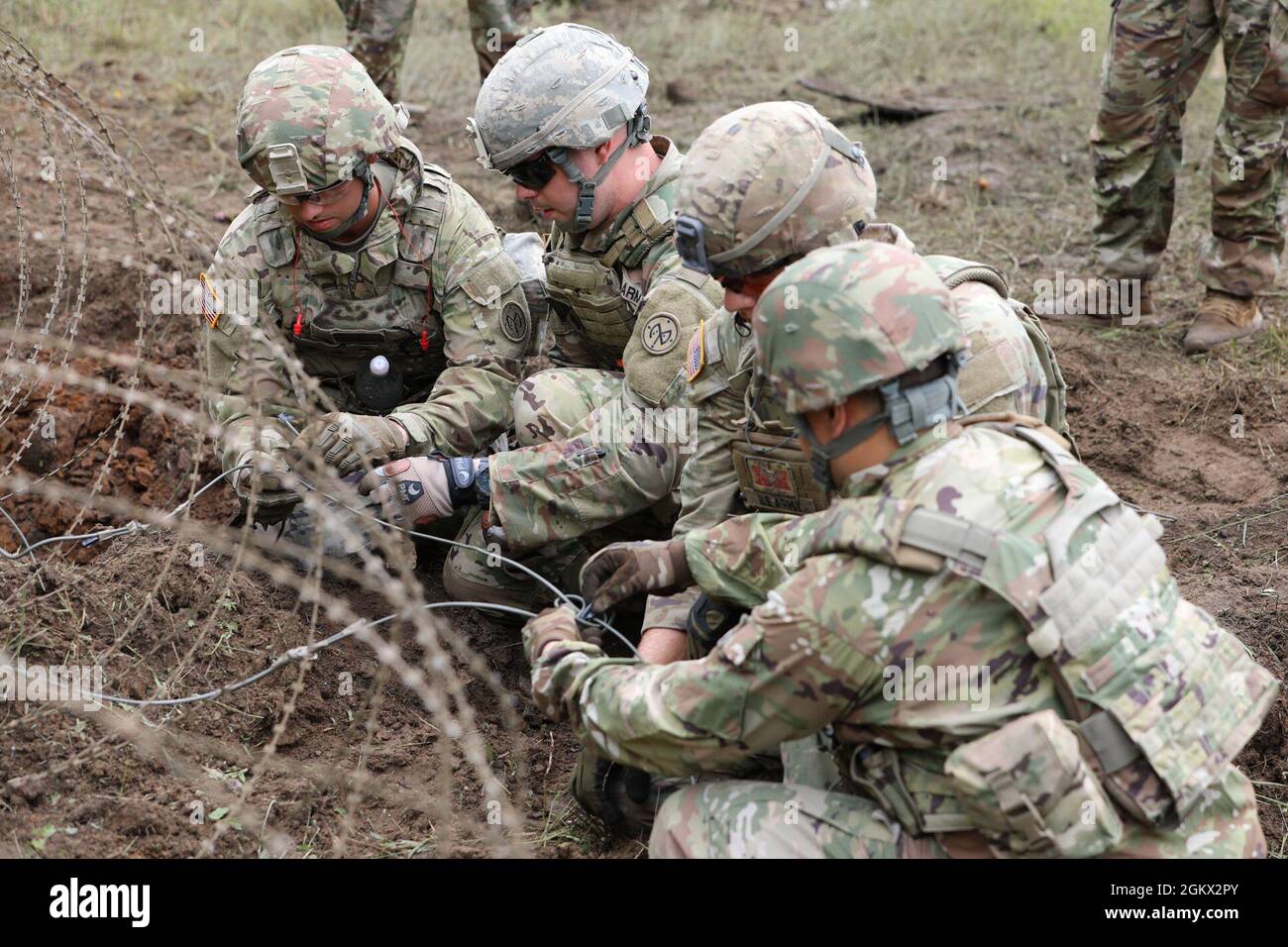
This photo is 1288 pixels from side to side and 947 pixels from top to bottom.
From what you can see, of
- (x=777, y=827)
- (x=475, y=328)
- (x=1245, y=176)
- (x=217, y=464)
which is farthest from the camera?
(x=1245, y=176)

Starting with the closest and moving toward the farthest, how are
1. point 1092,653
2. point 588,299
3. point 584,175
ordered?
point 1092,653
point 584,175
point 588,299

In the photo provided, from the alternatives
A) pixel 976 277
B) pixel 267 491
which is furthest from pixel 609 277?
pixel 267 491

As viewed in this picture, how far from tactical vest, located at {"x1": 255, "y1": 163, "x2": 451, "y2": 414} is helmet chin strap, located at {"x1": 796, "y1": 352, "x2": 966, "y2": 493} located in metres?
2.43

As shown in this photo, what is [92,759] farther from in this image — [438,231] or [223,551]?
[438,231]

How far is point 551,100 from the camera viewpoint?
13.6ft

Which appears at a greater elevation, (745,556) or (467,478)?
(745,556)

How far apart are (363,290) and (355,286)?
3cm

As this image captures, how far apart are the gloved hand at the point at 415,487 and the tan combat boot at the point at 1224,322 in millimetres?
3903

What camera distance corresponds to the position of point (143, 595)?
4312 millimetres

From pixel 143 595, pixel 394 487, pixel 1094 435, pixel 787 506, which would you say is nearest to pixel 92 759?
pixel 143 595

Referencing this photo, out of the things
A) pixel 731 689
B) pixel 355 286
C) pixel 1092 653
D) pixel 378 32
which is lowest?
pixel 731 689

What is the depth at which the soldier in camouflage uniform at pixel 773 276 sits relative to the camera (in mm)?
3393

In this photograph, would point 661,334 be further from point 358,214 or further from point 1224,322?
point 1224,322

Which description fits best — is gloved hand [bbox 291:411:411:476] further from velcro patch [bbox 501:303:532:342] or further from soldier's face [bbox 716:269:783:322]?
soldier's face [bbox 716:269:783:322]
